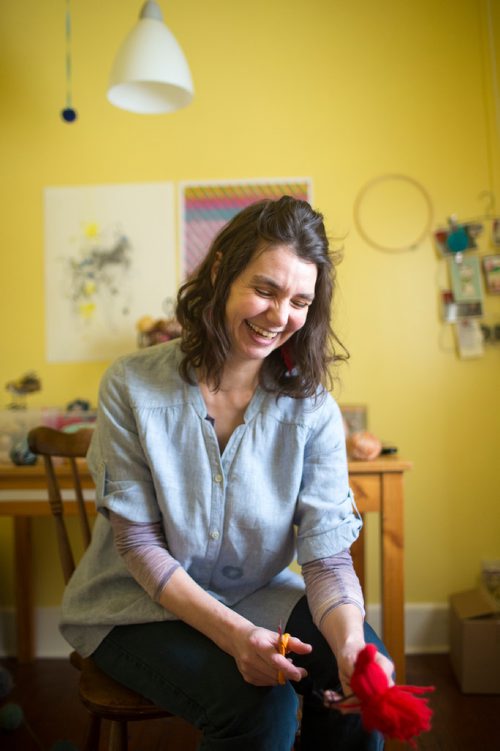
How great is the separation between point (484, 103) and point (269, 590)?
75.1 inches

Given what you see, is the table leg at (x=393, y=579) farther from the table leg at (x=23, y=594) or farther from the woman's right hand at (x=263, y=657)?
the table leg at (x=23, y=594)

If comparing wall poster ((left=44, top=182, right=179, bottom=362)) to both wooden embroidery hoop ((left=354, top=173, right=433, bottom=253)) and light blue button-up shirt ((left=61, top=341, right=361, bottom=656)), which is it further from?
light blue button-up shirt ((left=61, top=341, right=361, bottom=656))

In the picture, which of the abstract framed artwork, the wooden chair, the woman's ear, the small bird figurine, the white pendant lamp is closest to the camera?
the wooden chair

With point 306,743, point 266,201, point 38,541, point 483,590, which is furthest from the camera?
point 38,541

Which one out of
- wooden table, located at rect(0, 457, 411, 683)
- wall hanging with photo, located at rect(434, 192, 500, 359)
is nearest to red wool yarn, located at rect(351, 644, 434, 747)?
wooden table, located at rect(0, 457, 411, 683)

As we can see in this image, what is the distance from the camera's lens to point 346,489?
1241 millimetres

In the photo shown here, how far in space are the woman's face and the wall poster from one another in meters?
1.27

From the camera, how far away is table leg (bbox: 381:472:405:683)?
1749 millimetres

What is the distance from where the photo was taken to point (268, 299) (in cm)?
114

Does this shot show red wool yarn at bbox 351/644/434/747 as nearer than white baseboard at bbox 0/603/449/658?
Yes

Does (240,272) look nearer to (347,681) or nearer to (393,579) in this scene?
(347,681)

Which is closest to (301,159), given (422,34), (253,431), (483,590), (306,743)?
(422,34)

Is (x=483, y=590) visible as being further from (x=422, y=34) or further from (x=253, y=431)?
(x=422, y=34)

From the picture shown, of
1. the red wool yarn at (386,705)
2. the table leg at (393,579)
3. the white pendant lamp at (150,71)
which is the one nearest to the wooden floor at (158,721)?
the table leg at (393,579)
